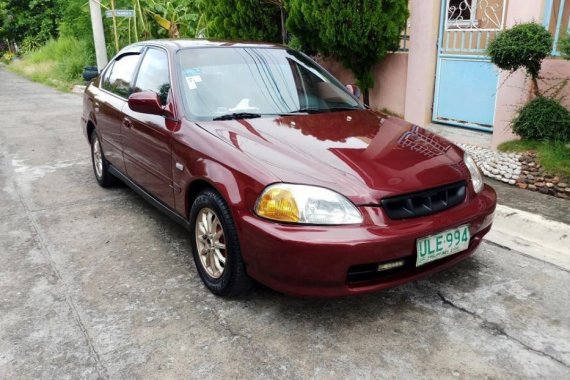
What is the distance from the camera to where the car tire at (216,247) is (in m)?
2.85

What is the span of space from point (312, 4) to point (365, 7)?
73 centimetres

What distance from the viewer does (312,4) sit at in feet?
21.7

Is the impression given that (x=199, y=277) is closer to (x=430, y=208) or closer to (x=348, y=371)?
(x=348, y=371)

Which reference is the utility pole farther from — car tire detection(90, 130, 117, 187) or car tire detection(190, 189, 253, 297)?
→ car tire detection(190, 189, 253, 297)

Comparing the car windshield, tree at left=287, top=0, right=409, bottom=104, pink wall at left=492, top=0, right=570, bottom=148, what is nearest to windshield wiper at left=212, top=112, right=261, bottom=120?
the car windshield

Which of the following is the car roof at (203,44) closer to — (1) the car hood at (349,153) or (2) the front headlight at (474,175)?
(1) the car hood at (349,153)

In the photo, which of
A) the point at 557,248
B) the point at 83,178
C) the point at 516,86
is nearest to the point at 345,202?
the point at 557,248

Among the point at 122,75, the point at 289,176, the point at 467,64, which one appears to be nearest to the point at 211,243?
the point at 289,176

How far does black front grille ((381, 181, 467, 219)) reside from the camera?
8.66 ft

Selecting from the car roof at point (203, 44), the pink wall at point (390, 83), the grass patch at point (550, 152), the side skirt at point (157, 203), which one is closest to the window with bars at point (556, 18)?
the grass patch at point (550, 152)

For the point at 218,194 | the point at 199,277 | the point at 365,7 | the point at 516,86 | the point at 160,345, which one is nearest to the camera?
the point at 160,345

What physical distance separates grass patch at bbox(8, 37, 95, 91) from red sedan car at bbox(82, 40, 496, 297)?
13.2 meters

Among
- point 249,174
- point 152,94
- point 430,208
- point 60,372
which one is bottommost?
point 60,372

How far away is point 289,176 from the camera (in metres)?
2.67
